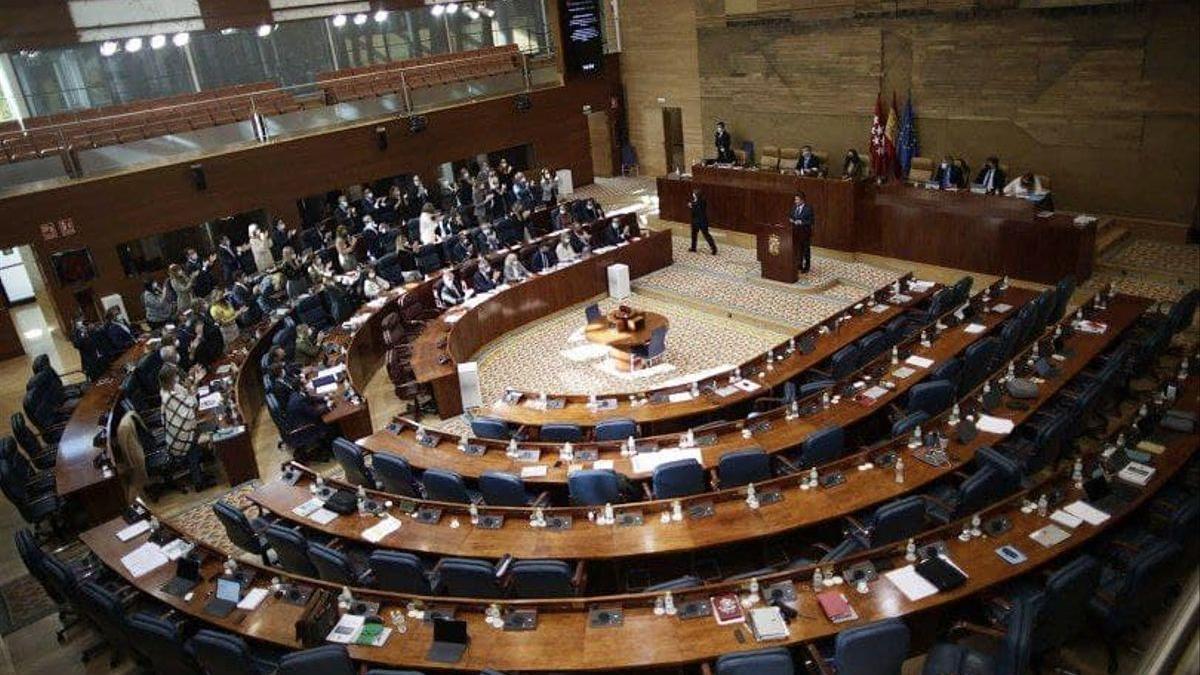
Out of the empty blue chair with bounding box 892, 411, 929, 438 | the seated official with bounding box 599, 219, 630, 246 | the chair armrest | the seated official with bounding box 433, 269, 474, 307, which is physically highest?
the seated official with bounding box 599, 219, 630, 246

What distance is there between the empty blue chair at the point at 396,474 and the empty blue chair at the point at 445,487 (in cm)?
24

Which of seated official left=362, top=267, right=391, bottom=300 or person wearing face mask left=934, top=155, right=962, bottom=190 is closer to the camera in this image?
seated official left=362, top=267, right=391, bottom=300

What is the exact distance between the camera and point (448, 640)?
5.71 metres

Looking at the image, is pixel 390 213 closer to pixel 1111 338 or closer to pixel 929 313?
pixel 929 313

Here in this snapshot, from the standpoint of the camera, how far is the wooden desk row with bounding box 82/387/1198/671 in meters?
5.48

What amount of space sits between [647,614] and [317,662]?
2.31 metres

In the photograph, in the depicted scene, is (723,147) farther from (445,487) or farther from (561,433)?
(445,487)

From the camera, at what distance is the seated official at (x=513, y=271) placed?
14.3 meters

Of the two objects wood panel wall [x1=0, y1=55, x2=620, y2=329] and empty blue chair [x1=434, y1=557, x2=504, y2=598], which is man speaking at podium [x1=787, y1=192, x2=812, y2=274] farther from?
wood panel wall [x1=0, y1=55, x2=620, y2=329]

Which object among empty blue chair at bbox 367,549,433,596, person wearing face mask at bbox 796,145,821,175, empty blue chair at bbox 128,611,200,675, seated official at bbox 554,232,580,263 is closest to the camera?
empty blue chair at bbox 128,611,200,675

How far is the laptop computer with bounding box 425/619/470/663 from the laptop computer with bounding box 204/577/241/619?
6.26 feet

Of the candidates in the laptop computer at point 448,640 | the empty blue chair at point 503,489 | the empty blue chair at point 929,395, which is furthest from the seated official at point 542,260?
the laptop computer at point 448,640

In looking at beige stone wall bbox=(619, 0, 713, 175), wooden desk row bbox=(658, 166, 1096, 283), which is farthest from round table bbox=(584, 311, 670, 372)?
beige stone wall bbox=(619, 0, 713, 175)

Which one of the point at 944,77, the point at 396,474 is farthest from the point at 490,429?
the point at 944,77
